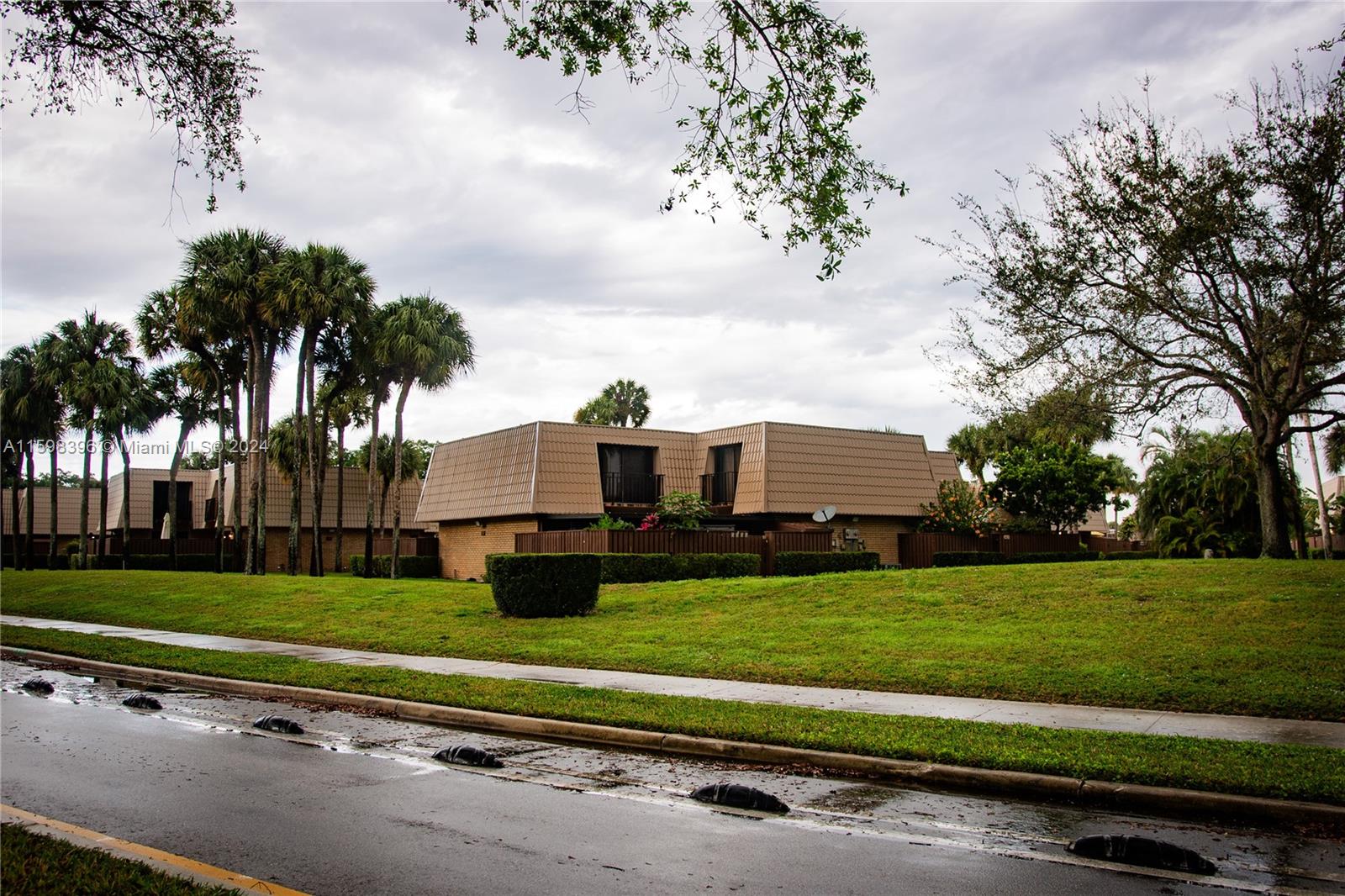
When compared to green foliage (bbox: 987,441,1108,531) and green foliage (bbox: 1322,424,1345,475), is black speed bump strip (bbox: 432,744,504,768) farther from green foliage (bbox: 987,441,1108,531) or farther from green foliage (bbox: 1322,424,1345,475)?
green foliage (bbox: 987,441,1108,531)

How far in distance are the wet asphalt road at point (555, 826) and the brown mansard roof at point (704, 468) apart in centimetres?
2686

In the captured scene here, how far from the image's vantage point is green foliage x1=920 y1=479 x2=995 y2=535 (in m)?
39.7

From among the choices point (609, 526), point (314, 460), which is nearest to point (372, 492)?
point (314, 460)

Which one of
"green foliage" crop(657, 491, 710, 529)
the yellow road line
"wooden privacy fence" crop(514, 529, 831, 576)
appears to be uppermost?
"green foliage" crop(657, 491, 710, 529)

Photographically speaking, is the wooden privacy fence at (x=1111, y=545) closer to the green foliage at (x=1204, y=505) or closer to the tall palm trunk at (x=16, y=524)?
the green foliage at (x=1204, y=505)

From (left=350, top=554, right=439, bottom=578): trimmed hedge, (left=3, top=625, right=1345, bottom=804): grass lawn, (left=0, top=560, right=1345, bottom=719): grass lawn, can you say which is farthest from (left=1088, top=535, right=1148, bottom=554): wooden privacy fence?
(left=3, top=625, right=1345, bottom=804): grass lawn

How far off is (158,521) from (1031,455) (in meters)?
50.9

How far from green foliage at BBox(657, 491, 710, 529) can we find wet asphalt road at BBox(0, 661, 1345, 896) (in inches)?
871

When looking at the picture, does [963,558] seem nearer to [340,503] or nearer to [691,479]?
[691,479]

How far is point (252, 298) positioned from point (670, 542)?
62.8 feet

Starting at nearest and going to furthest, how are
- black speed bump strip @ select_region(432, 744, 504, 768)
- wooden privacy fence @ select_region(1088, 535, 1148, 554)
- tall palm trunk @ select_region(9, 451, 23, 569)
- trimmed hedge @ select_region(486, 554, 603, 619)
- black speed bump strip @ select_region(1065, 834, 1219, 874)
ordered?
black speed bump strip @ select_region(1065, 834, 1219, 874), black speed bump strip @ select_region(432, 744, 504, 768), trimmed hedge @ select_region(486, 554, 603, 619), tall palm trunk @ select_region(9, 451, 23, 569), wooden privacy fence @ select_region(1088, 535, 1148, 554)

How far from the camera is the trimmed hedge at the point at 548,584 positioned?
70.4ft

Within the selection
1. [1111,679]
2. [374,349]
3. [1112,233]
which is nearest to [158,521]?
[374,349]

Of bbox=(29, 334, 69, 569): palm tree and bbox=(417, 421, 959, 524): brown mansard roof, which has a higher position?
bbox=(29, 334, 69, 569): palm tree
